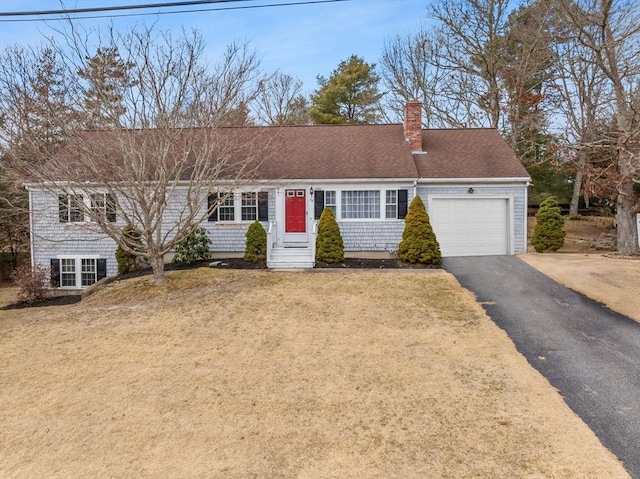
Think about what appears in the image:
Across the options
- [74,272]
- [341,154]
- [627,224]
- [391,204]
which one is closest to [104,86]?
[74,272]

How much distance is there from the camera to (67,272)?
15625 millimetres

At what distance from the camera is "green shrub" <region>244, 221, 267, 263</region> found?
45.8ft

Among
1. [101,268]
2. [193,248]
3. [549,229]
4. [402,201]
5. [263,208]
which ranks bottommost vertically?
[101,268]

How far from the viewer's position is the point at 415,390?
5586 millimetres

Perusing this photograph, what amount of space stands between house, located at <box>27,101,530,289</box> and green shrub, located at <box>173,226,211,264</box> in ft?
1.55

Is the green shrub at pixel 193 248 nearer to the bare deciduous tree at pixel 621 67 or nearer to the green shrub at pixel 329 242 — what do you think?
the green shrub at pixel 329 242

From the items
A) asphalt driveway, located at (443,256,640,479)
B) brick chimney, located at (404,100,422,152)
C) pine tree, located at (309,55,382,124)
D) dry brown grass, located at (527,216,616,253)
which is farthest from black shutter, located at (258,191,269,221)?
pine tree, located at (309,55,382,124)

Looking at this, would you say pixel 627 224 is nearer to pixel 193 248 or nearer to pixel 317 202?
pixel 317 202

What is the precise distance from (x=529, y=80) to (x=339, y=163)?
17637mm

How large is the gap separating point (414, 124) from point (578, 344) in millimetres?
11303

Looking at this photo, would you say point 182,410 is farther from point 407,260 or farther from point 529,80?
point 529,80

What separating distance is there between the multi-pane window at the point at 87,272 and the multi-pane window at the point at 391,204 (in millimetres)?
10719

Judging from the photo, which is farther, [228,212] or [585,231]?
[585,231]

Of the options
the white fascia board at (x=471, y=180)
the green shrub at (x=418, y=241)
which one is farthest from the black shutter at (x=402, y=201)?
the green shrub at (x=418, y=241)
